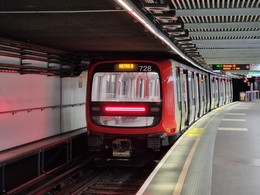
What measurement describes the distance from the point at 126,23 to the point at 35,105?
4.44 m

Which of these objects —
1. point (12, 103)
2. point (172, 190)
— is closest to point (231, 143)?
point (172, 190)

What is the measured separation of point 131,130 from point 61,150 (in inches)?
103

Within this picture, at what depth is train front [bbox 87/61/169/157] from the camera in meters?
8.98

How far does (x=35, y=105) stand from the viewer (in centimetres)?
1009

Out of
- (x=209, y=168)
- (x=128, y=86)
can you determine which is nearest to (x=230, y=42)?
(x=128, y=86)

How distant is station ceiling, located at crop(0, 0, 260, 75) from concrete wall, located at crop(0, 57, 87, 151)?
1.02m

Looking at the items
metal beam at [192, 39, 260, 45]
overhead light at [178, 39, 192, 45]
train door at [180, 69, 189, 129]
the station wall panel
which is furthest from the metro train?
the station wall panel

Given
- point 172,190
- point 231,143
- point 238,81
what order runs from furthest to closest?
point 238,81 < point 231,143 < point 172,190

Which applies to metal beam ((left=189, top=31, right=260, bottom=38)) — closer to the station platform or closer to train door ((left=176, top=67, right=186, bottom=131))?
train door ((left=176, top=67, right=186, bottom=131))

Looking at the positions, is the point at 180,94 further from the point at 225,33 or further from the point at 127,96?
the point at 225,33

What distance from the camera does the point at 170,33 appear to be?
7691 millimetres

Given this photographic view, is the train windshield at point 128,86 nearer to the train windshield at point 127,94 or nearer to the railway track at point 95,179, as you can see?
the train windshield at point 127,94

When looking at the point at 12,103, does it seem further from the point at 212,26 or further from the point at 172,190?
the point at 172,190

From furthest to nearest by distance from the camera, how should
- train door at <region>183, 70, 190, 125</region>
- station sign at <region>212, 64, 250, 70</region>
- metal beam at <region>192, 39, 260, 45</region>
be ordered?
station sign at <region>212, 64, 250, 70</region>
train door at <region>183, 70, 190, 125</region>
metal beam at <region>192, 39, 260, 45</region>
